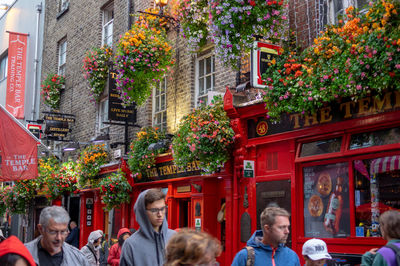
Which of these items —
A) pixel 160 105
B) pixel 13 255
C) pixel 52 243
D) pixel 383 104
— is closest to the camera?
pixel 13 255

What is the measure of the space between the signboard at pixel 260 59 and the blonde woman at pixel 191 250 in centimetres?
717

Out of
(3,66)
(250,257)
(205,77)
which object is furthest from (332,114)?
(3,66)

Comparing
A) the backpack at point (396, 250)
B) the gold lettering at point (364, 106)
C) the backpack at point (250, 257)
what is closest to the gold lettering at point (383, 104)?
the gold lettering at point (364, 106)

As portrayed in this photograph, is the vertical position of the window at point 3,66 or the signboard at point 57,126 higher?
the window at point 3,66

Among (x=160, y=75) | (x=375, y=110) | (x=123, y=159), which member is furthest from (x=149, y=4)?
(x=375, y=110)

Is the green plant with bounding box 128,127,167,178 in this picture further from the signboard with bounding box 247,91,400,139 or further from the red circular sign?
the signboard with bounding box 247,91,400,139

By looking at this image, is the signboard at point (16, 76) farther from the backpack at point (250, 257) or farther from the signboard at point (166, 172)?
the backpack at point (250, 257)

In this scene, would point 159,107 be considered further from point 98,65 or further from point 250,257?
point 250,257

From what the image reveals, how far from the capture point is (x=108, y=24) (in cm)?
1880

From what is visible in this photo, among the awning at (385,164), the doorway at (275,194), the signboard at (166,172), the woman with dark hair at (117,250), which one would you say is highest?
the signboard at (166,172)

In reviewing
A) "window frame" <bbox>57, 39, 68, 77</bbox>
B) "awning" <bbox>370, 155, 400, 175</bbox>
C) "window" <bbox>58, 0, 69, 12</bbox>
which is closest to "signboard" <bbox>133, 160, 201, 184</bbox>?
"awning" <bbox>370, 155, 400, 175</bbox>

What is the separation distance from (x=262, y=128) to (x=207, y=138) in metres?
1.19

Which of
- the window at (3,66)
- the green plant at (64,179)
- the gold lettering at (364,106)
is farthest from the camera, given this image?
the window at (3,66)

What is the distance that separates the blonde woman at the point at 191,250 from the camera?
259 centimetres
